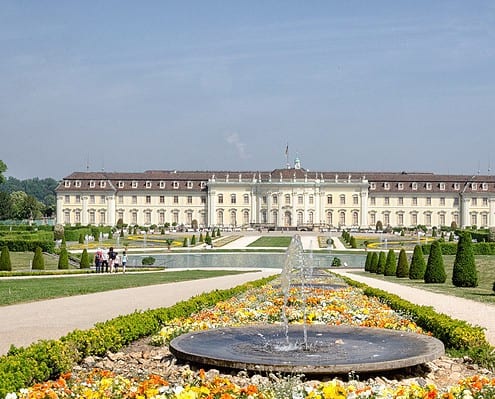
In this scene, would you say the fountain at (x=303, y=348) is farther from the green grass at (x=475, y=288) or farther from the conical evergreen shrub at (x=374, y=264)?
the conical evergreen shrub at (x=374, y=264)

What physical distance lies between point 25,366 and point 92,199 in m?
67.2

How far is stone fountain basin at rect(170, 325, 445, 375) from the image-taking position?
587 centimetres

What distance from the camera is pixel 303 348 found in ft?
22.7

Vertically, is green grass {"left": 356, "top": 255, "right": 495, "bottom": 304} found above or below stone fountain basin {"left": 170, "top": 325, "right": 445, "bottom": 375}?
below

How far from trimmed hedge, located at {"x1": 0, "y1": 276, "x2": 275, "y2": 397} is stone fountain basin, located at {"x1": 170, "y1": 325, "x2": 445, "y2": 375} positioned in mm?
705

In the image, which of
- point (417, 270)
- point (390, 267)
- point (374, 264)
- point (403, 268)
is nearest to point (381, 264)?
point (390, 267)

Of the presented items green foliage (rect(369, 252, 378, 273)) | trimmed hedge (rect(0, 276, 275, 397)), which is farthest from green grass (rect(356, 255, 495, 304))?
trimmed hedge (rect(0, 276, 275, 397))

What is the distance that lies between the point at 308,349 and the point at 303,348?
6 cm

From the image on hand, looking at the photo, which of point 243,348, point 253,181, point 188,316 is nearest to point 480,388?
point 243,348

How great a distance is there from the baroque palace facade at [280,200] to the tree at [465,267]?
5232cm

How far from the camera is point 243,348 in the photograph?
6949 mm

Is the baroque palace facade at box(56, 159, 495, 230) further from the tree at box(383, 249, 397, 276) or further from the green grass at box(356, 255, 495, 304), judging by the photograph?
the green grass at box(356, 255, 495, 304)

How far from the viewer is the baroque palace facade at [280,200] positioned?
70.9m

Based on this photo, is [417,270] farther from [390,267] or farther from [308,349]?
[308,349]
